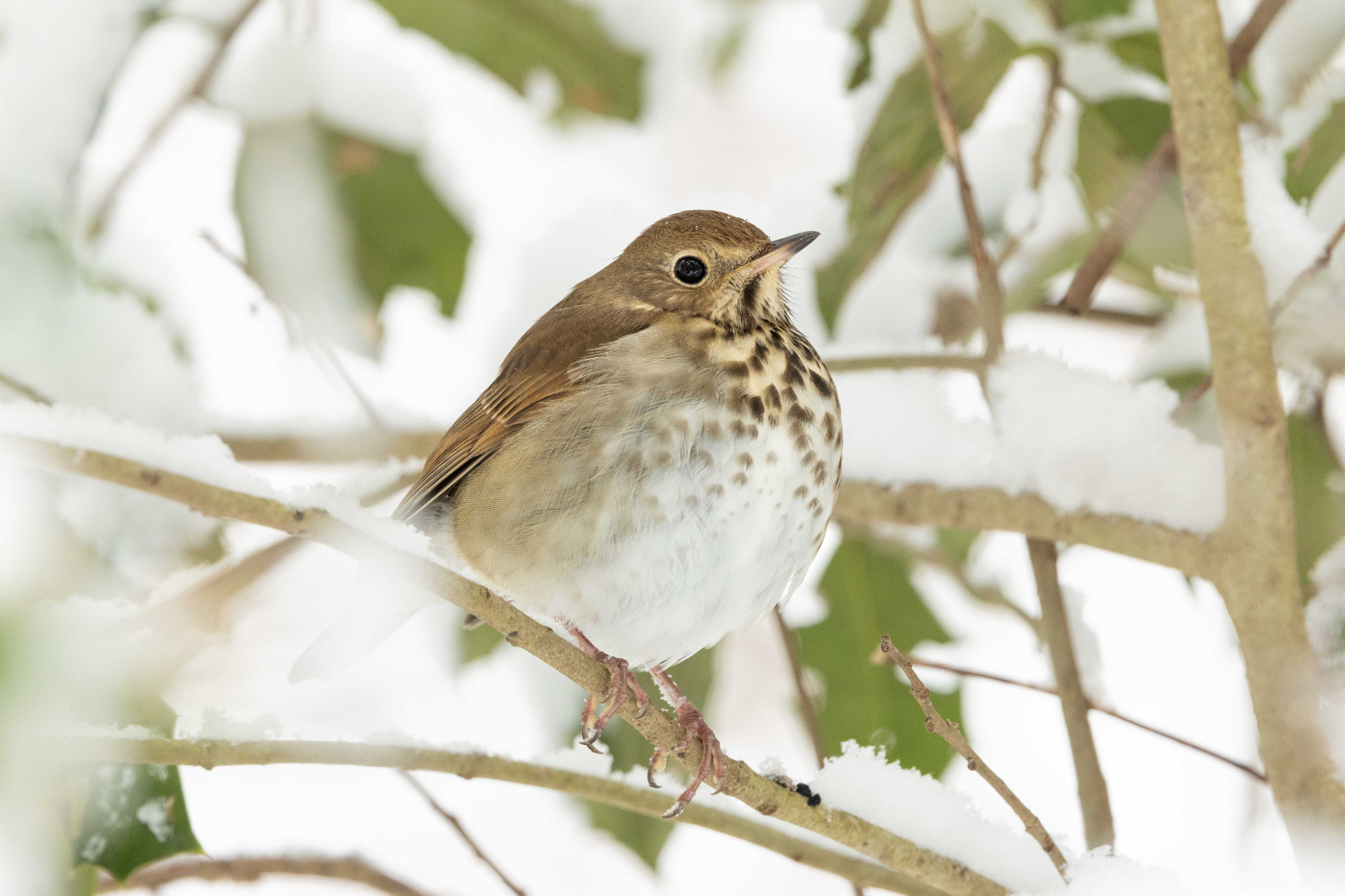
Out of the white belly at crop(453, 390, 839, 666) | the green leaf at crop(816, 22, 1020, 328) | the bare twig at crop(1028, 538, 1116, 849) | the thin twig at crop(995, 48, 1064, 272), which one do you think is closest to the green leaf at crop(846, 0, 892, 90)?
the green leaf at crop(816, 22, 1020, 328)

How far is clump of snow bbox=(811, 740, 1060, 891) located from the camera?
1.74 meters

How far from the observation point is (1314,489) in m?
2.32

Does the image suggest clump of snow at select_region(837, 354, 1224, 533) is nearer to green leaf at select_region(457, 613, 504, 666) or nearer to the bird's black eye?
the bird's black eye

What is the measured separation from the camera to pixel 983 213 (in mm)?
2664

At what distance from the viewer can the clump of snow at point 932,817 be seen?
1739 mm

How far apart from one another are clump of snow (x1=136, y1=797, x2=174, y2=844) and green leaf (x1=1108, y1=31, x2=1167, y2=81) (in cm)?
204

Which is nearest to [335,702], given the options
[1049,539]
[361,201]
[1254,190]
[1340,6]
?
[361,201]

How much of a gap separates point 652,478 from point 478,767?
471mm

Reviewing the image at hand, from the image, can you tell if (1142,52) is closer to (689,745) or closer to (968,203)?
(968,203)

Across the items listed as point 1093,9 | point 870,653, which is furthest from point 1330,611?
point 1093,9

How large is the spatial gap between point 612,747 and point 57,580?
1.05 meters

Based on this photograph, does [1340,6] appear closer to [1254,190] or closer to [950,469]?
[1254,190]

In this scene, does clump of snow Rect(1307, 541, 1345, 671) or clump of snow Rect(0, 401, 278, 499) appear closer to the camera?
clump of snow Rect(0, 401, 278, 499)

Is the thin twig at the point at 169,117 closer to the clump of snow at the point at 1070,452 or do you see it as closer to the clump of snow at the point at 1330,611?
the clump of snow at the point at 1070,452
